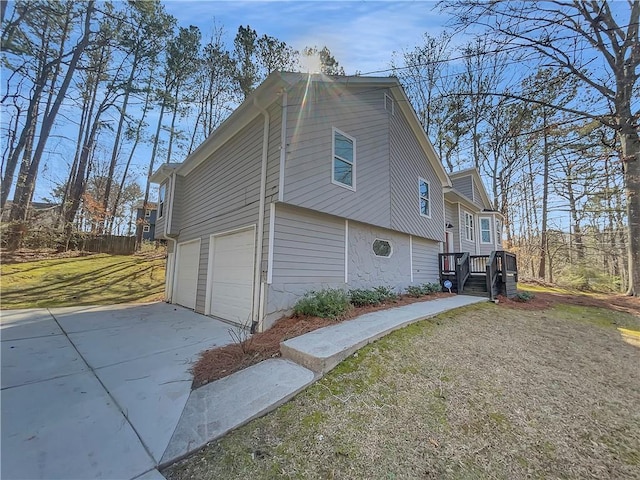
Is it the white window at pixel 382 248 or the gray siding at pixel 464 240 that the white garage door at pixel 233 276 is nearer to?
the white window at pixel 382 248

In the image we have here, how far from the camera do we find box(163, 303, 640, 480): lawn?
2.07 m

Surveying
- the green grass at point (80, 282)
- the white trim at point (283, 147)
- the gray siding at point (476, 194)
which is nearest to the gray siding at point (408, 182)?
the white trim at point (283, 147)

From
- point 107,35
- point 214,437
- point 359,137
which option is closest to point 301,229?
point 359,137

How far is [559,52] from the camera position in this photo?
472 cm

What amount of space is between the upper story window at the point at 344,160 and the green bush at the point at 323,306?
9.07ft

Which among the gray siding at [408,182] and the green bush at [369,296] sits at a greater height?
the gray siding at [408,182]

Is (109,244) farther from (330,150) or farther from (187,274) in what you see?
(330,150)

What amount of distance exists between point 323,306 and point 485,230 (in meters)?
14.2

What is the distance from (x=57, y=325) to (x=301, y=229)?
224 inches

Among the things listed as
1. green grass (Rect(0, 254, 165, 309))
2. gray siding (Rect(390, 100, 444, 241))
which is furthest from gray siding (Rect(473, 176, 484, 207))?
green grass (Rect(0, 254, 165, 309))

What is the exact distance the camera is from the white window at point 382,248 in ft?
26.0

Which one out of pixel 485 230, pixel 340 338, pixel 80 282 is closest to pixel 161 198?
pixel 80 282

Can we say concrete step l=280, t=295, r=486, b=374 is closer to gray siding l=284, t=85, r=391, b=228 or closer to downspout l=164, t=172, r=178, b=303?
A: gray siding l=284, t=85, r=391, b=228

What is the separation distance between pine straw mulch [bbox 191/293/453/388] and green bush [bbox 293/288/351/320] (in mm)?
119
